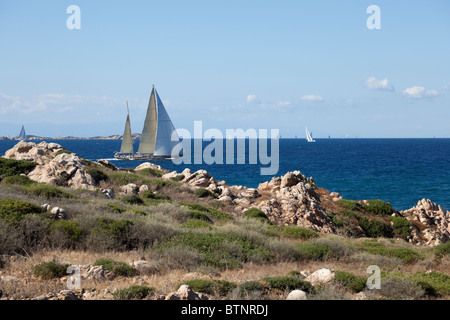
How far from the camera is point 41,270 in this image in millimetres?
8930

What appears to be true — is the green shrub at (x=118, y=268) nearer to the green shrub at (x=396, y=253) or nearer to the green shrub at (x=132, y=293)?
the green shrub at (x=132, y=293)

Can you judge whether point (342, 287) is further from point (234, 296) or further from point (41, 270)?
point (41, 270)

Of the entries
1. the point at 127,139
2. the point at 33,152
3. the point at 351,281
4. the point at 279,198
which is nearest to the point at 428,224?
the point at 279,198

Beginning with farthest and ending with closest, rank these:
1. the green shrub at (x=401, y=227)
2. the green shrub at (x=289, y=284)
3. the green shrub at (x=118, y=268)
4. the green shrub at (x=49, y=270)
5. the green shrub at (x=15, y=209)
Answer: the green shrub at (x=401, y=227), the green shrub at (x=15, y=209), the green shrub at (x=118, y=268), the green shrub at (x=49, y=270), the green shrub at (x=289, y=284)

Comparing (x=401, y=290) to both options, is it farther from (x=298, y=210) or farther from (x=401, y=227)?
(x=401, y=227)

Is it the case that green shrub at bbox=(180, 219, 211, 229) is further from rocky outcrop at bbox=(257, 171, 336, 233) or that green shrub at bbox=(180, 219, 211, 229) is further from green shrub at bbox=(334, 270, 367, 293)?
green shrub at bbox=(334, 270, 367, 293)

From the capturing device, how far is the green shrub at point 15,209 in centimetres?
1196

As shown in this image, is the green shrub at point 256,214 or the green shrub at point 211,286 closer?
the green shrub at point 211,286

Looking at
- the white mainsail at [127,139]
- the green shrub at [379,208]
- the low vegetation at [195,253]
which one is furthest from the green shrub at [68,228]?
the white mainsail at [127,139]

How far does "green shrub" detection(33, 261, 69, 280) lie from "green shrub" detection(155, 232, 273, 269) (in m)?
3.08

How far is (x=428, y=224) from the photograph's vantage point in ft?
85.7

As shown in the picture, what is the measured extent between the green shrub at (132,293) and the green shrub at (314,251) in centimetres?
642

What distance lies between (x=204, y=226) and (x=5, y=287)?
904 cm

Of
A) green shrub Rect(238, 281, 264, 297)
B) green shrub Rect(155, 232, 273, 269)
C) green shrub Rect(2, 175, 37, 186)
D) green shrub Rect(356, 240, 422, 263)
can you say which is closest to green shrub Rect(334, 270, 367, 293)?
green shrub Rect(238, 281, 264, 297)
